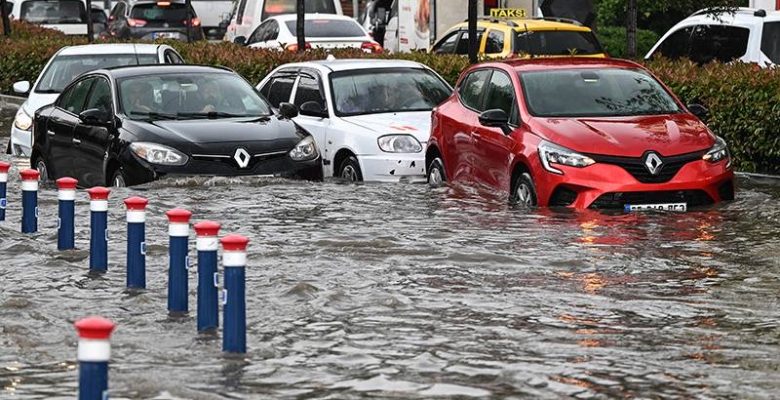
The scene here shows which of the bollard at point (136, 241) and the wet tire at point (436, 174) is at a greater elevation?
the bollard at point (136, 241)

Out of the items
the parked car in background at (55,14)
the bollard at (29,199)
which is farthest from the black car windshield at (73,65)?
the parked car in background at (55,14)

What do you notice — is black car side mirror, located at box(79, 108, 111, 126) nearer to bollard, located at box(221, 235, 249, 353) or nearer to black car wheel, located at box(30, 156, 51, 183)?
black car wheel, located at box(30, 156, 51, 183)

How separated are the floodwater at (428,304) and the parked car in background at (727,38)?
25.3ft

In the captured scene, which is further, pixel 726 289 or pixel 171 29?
pixel 171 29

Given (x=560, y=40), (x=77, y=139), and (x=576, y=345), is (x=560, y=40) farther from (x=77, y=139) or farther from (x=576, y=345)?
(x=576, y=345)

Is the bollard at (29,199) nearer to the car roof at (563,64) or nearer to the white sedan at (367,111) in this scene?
the white sedan at (367,111)

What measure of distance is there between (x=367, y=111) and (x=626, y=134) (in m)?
4.45

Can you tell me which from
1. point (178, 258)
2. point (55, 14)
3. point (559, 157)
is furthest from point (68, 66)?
point (55, 14)

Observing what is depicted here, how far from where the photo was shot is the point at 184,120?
1686 cm

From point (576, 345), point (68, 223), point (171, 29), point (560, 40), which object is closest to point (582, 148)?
point (68, 223)

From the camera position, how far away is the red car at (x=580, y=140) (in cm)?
1458

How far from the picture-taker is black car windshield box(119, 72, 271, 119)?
1714 cm

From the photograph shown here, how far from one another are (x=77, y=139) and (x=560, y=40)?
9.77m

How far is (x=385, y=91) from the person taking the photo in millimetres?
19016
